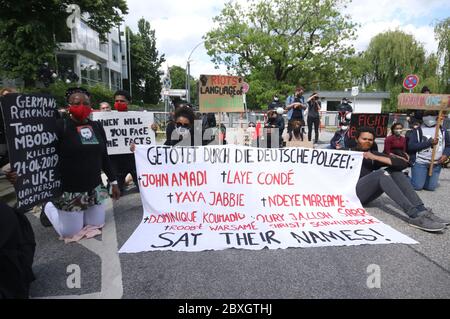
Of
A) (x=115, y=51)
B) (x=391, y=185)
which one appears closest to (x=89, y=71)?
(x=115, y=51)

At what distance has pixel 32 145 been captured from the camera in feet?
10.7

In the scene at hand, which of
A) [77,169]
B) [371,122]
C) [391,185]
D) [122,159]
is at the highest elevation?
[371,122]

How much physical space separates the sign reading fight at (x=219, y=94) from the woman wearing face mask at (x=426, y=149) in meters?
3.51

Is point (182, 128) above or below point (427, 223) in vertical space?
above

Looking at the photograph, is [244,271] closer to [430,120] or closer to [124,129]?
[124,129]

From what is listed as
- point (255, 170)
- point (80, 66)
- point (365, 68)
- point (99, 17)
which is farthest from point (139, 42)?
point (255, 170)

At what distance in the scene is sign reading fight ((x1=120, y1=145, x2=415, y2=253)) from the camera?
4.05 m

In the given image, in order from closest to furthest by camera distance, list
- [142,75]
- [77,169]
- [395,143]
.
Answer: [77,169] → [395,143] → [142,75]

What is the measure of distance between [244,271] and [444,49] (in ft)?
98.5

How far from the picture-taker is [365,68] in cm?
3481

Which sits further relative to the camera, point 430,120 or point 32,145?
point 430,120
